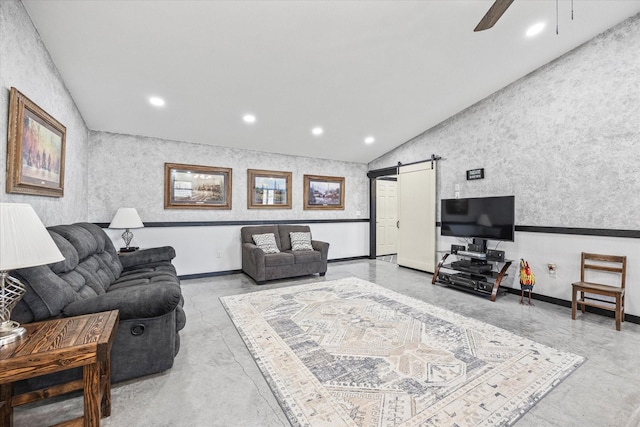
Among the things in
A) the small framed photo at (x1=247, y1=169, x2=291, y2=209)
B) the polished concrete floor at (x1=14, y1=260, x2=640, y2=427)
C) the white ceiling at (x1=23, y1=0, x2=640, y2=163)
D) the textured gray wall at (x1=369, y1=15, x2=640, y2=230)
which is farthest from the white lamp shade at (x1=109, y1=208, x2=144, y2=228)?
the textured gray wall at (x1=369, y1=15, x2=640, y2=230)

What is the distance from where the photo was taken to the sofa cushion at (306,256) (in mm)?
4910

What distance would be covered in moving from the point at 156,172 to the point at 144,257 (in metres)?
1.64

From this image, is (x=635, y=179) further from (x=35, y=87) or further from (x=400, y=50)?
(x=35, y=87)

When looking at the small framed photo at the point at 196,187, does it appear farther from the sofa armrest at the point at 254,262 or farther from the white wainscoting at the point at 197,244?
the sofa armrest at the point at 254,262

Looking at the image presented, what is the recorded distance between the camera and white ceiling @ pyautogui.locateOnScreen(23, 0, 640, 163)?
99.7 inches

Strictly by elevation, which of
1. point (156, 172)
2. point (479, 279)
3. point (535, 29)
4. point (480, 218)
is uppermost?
point (535, 29)

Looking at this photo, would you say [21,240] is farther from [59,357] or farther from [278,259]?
[278,259]

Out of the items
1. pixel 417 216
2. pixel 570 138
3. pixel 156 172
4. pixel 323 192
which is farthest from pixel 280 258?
pixel 570 138

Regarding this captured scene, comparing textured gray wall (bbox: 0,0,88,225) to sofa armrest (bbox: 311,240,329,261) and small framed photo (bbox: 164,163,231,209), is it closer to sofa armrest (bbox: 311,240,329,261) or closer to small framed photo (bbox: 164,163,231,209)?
small framed photo (bbox: 164,163,231,209)

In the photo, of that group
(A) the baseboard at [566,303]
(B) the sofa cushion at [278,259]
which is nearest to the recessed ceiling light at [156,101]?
(B) the sofa cushion at [278,259]

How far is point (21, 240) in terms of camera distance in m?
1.30

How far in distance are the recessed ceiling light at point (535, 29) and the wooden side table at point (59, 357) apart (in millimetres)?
4486

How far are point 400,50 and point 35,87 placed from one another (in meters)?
3.42

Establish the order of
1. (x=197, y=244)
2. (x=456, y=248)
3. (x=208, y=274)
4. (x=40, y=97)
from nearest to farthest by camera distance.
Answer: (x=40, y=97) → (x=456, y=248) → (x=197, y=244) → (x=208, y=274)
